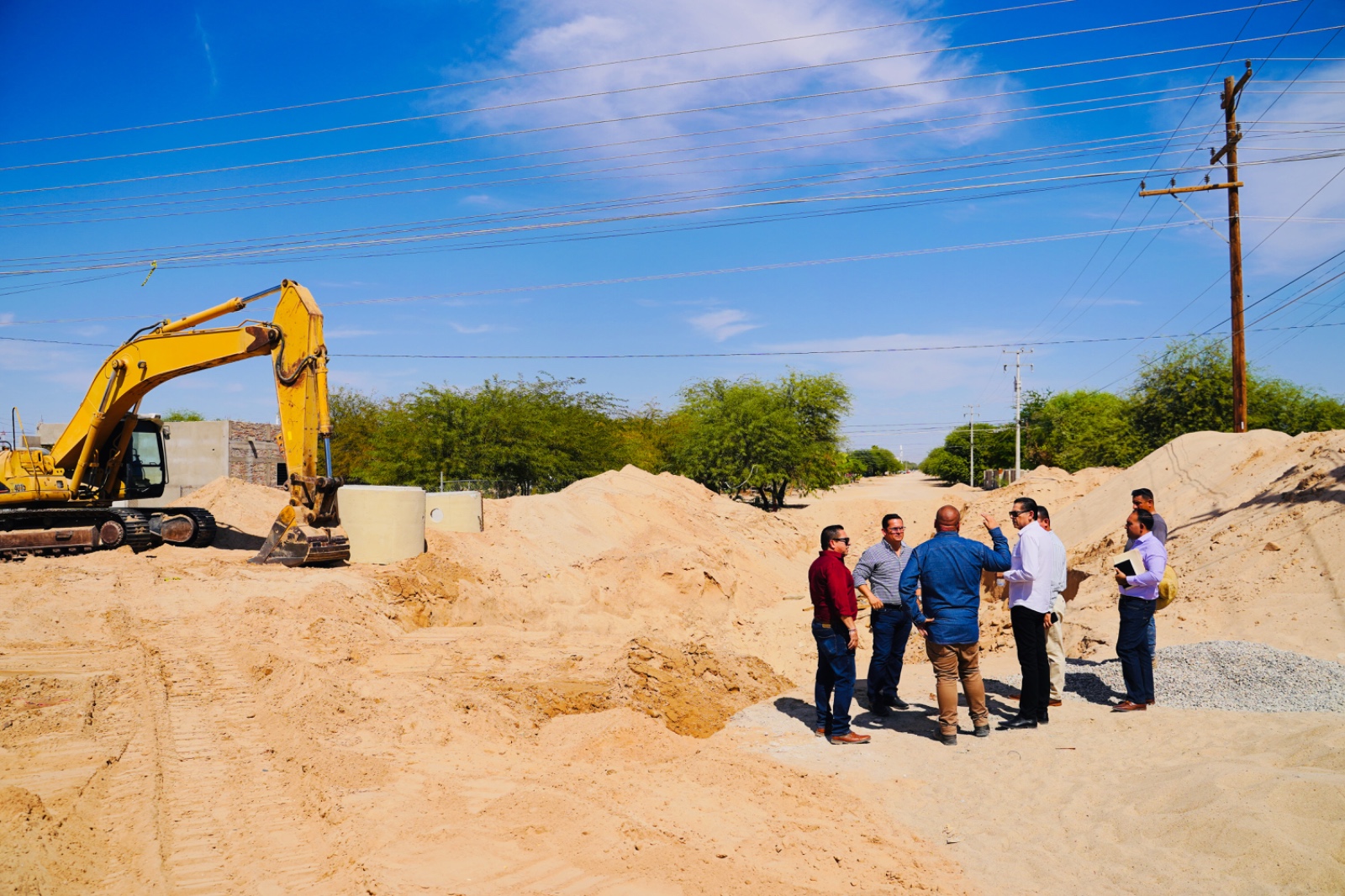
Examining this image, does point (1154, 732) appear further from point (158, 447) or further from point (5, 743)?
point (158, 447)

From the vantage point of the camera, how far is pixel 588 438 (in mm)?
33969

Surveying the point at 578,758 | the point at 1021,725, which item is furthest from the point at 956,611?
the point at 578,758

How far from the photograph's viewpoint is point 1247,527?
42.4 feet

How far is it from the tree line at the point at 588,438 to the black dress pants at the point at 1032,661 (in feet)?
79.6

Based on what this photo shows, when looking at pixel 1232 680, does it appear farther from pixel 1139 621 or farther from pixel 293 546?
pixel 293 546

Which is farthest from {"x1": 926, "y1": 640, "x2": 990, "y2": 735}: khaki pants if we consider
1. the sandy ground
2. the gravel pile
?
the gravel pile

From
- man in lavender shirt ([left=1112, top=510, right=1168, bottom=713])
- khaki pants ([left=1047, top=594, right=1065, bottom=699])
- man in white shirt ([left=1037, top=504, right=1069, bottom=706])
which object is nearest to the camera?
man in lavender shirt ([left=1112, top=510, right=1168, bottom=713])

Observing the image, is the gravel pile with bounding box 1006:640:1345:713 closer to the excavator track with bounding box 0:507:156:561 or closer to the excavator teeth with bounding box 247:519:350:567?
the excavator teeth with bounding box 247:519:350:567

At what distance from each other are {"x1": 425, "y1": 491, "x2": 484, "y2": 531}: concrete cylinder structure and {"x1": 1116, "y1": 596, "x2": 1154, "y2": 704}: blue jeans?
1362 centimetres

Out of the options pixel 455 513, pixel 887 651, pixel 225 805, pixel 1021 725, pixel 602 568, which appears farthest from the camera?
pixel 455 513

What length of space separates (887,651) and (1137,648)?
219 cm

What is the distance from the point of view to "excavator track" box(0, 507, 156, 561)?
47.1 feet

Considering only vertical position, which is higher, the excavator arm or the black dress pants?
the excavator arm

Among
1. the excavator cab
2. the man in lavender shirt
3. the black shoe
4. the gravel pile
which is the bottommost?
the black shoe
